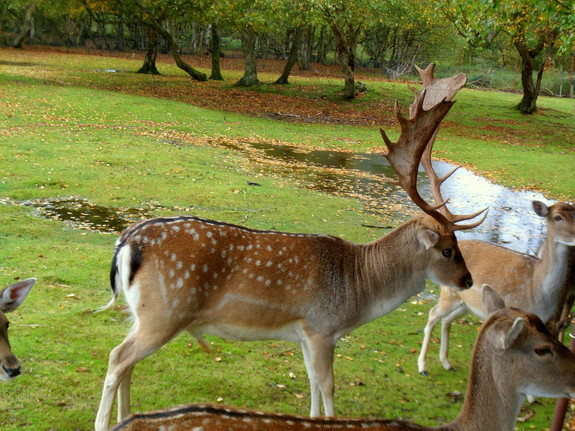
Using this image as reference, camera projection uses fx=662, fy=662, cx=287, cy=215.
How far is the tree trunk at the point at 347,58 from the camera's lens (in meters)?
26.0

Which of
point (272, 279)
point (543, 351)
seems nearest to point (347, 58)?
point (272, 279)

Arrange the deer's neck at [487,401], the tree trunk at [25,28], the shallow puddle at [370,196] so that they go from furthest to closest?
the tree trunk at [25,28] < the shallow puddle at [370,196] < the deer's neck at [487,401]

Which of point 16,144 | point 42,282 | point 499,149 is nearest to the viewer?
point 42,282

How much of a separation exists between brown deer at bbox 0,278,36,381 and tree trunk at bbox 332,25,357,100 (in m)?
22.2

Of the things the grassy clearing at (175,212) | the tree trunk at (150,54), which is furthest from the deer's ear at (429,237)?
the tree trunk at (150,54)

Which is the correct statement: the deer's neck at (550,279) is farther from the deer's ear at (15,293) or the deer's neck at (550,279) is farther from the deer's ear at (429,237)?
the deer's ear at (15,293)

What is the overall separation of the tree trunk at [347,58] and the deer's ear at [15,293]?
872 inches

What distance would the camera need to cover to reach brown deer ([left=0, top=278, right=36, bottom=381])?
12.8 ft

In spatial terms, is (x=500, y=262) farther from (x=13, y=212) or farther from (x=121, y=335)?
(x=13, y=212)

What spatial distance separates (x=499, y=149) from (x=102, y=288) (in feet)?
54.6

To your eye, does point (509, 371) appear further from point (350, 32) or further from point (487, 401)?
point (350, 32)

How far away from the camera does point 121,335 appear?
5.79m

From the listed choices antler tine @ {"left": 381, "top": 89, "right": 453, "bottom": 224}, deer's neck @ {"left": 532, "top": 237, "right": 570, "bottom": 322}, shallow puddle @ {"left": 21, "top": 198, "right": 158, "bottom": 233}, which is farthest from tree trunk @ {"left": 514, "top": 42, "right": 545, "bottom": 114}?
antler tine @ {"left": 381, "top": 89, "right": 453, "bottom": 224}

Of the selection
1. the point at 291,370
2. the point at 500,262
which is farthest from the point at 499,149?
the point at 291,370
